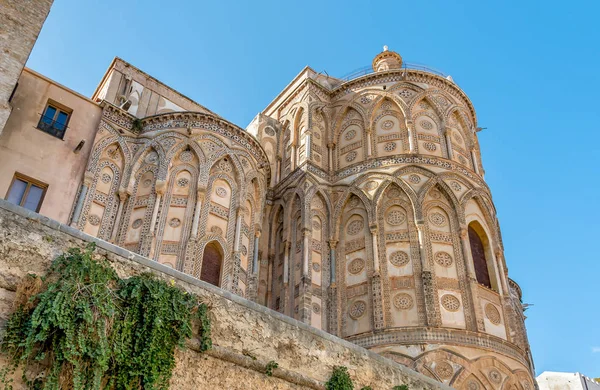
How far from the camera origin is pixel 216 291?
6.99 m

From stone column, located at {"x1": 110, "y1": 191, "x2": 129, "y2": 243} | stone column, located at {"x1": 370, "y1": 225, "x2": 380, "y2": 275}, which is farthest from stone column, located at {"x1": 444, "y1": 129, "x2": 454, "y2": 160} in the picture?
stone column, located at {"x1": 110, "y1": 191, "x2": 129, "y2": 243}

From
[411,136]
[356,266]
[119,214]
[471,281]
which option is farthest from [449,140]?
[119,214]

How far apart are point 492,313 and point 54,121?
12.8 meters

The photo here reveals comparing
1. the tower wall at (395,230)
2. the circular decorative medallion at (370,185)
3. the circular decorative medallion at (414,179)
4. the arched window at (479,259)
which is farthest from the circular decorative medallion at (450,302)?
the circular decorative medallion at (370,185)

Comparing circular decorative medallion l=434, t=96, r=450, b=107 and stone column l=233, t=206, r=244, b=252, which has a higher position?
circular decorative medallion l=434, t=96, r=450, b=107

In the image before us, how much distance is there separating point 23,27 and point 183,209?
6.10 metres

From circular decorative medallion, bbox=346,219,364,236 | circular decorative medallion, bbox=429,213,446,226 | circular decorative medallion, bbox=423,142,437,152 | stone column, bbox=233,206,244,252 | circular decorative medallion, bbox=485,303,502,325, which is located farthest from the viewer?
circular decorative medallion, bbox=423,142,437,152

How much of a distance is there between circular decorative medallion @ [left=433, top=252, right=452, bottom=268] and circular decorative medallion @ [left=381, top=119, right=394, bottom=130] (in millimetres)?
5056

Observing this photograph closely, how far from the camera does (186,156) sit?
55.7ft

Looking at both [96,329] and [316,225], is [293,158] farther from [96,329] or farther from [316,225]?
[96,329]

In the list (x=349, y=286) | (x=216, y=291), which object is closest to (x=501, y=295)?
(x=349, y=286)

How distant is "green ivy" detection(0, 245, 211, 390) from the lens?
5250 millimetres

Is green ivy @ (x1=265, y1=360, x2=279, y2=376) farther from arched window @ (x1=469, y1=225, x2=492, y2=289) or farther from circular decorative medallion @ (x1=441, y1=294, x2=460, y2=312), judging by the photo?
arched window @ (x1=469, y1=225, x2=492, y2=289)

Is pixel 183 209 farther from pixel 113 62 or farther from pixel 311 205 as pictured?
pixel 113 62
